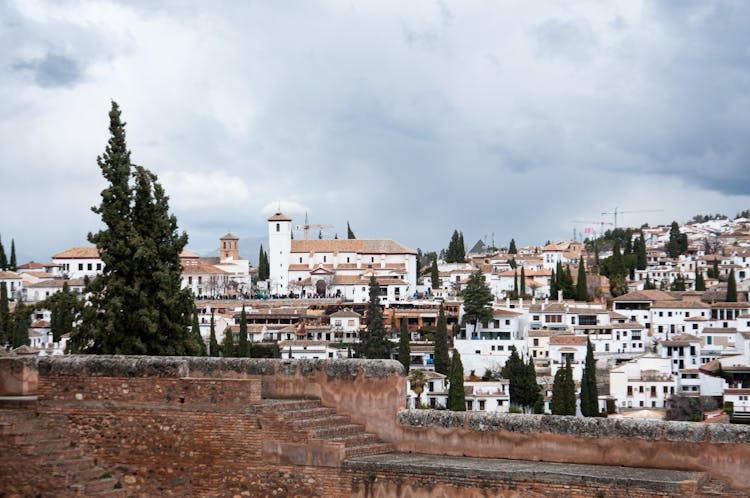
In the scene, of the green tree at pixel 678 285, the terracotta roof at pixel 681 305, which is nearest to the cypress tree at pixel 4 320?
the terracotta roof at pixel 681 305

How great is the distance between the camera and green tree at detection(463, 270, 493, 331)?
236 feet

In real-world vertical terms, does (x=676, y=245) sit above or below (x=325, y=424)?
above

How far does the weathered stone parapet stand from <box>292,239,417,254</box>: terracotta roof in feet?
330

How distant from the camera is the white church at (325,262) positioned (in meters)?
104

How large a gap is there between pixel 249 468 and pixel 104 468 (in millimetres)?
1385

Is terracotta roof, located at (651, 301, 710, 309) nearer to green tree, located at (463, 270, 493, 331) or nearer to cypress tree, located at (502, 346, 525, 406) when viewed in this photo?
green tree, located at (463, 270, 493, 331)

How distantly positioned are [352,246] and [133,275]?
323ft

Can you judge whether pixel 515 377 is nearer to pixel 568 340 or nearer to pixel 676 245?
pixel 568 340

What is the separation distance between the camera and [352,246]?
111875 mm

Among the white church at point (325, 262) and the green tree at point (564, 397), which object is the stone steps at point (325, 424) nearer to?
the green tree at point (564, 397)

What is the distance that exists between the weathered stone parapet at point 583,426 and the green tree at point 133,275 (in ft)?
17.9


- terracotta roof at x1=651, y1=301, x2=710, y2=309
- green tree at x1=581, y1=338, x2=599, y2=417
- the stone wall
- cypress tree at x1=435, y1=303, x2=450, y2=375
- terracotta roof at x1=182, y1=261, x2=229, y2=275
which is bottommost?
green tree at x1=581, y1=338, x2=599, y2=417

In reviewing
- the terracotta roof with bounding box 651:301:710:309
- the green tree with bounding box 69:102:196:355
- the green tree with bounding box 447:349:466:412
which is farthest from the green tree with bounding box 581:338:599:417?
the green tree with bounding box 69:102:196:355

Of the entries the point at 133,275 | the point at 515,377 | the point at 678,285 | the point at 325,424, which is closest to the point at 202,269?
the point at 678,285
